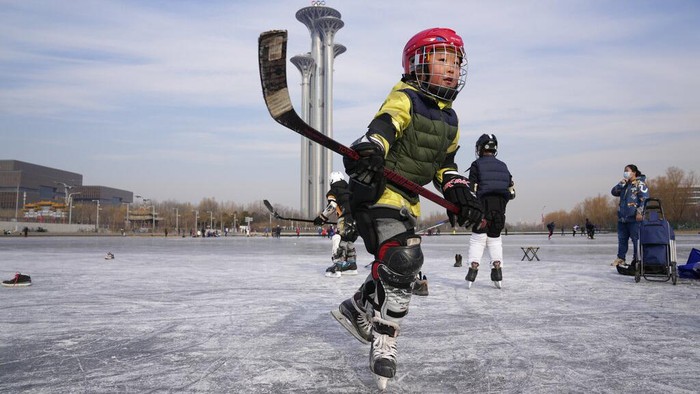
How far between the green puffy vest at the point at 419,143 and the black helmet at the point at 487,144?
405 centimetres

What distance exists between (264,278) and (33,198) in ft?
565

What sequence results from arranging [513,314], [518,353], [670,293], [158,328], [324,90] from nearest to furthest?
[518,353] < [158,328] < [513,314] < [670,293] < [324,90]

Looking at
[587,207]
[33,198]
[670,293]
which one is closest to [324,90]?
[587,207]

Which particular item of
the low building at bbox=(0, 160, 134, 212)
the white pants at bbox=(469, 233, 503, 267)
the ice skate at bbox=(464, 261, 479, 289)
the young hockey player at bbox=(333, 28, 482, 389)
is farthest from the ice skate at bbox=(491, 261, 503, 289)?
the low building at bbox=(0, 160, 134, 212)

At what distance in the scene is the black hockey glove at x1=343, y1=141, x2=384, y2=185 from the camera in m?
2.44

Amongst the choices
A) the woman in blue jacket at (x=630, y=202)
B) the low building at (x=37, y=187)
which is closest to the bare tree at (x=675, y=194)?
the woman in blue jacket at (x=630, y=202)

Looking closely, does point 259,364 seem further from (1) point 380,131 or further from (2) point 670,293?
(2) point 670,293

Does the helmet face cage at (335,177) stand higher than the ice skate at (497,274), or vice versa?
the helmet face cage at (335,177)

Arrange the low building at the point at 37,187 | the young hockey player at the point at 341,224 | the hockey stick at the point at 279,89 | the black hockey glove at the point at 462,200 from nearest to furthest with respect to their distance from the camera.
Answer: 1. the hockey stick at the point at 279,89
2. the black hockey glove at the point at 462,200
3. the young hockey player at the point at 341,224
4. the low building at the point at 37,187

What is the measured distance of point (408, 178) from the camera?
9.96 ft

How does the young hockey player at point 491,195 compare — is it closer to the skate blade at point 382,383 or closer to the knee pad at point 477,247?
the knee pad at point 477,247

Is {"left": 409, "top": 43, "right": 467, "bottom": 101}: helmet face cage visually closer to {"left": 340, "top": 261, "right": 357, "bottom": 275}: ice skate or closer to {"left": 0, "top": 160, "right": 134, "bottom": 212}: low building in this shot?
{"left": 340, "top": 261, "right": 357, "bottom": 275}: ice skate

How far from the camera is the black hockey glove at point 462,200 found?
2912 mm

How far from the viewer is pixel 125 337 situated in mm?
Result: 3682
